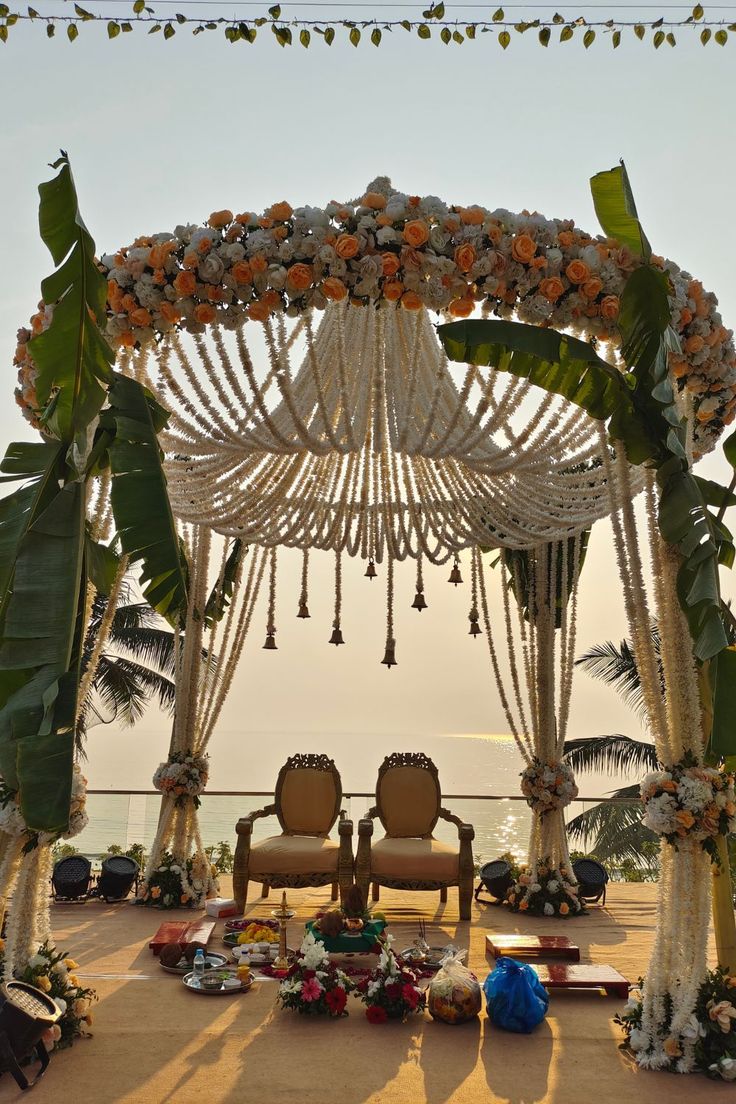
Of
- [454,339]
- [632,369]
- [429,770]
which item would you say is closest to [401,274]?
[454,339]

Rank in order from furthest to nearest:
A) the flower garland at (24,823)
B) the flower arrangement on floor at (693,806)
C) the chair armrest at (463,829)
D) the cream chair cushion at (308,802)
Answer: the cream chair cushion at (308,802)
the chair armrest at (463,829)
the flower arrangement on floor at (693,806)
the flower garland at (24,823)

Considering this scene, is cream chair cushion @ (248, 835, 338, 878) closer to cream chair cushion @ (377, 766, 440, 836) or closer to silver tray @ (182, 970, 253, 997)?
cream chair cushion @ (377, 766, 440, 836)

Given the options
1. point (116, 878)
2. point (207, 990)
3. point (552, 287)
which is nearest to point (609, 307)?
point (552, 287)

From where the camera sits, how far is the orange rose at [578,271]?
147 inches

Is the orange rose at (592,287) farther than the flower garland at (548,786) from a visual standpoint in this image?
No

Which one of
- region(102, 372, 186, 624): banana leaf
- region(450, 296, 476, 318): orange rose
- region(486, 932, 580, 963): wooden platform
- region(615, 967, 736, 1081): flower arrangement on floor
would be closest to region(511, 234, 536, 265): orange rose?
region(450, 296, 476, 318): orange rose

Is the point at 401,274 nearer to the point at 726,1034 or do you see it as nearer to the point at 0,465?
the point at 0,465

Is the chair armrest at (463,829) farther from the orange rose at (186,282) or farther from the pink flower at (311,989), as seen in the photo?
the orange rose at (186,282)

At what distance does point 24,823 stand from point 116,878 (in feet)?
11.3

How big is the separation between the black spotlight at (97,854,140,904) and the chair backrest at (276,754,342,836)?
114 cm

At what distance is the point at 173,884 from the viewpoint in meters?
6.48

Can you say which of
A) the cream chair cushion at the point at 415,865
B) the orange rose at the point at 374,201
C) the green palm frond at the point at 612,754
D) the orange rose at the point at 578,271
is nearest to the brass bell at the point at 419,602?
the cream chair cushion at the point at 415,865

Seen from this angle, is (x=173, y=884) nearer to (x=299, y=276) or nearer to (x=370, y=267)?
(x=299, y=276)

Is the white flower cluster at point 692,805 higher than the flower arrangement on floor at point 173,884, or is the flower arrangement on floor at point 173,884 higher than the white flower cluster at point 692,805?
the white flower cluster at point 692,805
